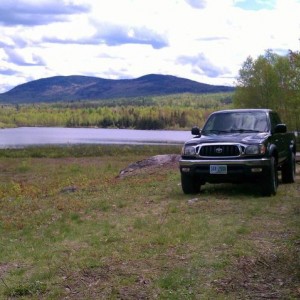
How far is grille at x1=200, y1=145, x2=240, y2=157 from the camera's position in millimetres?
11406

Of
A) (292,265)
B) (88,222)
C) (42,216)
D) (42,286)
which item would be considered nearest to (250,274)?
(292,265)

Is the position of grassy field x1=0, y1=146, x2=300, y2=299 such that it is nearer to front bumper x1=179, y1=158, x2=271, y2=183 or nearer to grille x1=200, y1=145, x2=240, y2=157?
front bumper x1=179, y1=158, x2=271, y2=183

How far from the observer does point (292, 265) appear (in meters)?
6.30

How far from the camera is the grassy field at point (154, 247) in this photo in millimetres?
5758

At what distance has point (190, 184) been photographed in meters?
12.1

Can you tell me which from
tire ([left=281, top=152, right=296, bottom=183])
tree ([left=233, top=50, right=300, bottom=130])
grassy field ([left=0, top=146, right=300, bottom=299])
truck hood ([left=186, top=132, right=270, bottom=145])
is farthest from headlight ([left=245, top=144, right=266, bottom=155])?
tree ([left=233, top=50, right=300, bottom=130])

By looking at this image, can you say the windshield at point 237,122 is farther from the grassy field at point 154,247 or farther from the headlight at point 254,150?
the grassy field at point 154,247

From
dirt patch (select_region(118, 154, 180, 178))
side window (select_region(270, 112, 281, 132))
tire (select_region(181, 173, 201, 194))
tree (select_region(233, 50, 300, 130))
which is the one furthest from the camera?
tree (select_region(233, 50, 300, 130))

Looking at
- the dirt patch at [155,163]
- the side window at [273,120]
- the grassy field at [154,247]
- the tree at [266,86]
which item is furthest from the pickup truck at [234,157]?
the tree at [266,86]

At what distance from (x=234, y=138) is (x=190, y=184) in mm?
1419

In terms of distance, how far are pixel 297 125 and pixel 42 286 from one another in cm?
6354

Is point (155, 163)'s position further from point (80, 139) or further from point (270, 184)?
point (80, 139)

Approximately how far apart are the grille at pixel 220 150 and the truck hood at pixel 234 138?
14cm

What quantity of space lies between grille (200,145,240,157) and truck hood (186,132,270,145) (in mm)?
138
